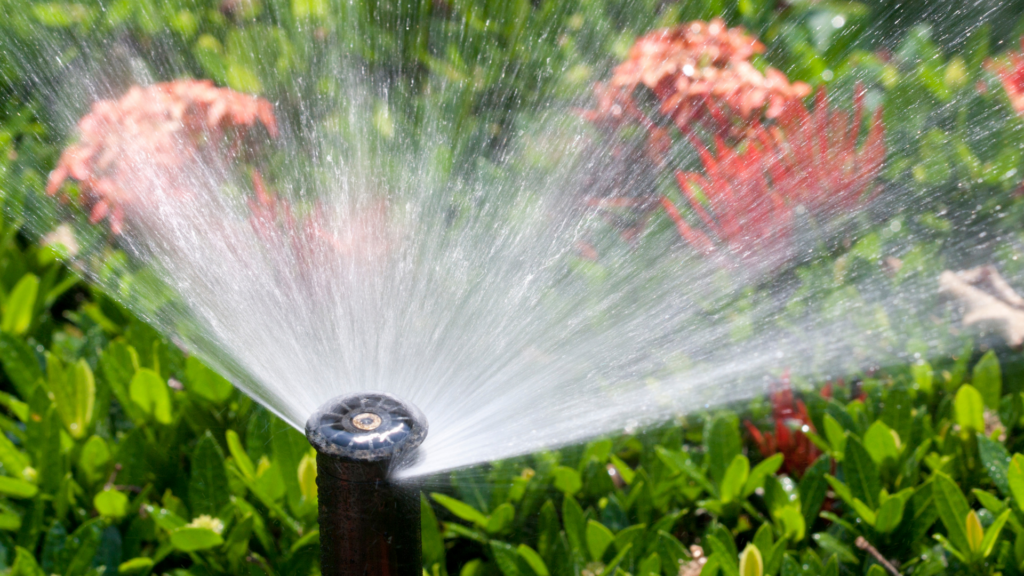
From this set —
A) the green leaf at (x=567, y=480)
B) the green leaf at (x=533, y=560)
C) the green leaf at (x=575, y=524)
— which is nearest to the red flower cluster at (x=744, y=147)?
the green leaf at (x=567, y=480)

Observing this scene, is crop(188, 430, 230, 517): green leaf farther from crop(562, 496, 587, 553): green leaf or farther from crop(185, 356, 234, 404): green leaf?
crop(562, 496, 587, 553): green leaf

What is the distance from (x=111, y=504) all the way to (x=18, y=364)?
58cm

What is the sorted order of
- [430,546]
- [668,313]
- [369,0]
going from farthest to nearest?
[369,0]
[668,313]
[430,546]

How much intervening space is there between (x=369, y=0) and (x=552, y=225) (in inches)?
55.5

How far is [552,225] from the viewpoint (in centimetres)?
224

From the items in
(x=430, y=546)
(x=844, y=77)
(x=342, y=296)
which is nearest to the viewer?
(x=430, y=546)

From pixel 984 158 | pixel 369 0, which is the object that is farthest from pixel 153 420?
pixel 984 158

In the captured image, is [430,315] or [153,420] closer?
[430,315]

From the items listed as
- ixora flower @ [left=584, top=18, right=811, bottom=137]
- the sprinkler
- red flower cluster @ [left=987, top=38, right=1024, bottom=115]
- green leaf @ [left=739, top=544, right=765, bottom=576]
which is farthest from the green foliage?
the sprinkler

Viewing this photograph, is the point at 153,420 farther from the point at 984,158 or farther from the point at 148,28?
the point at 984,158

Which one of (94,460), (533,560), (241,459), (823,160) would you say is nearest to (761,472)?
(533,560)

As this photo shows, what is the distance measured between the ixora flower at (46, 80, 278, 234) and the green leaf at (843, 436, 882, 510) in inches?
61.8

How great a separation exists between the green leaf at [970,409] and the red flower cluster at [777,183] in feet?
1.59

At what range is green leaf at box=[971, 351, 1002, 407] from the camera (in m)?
2.09
